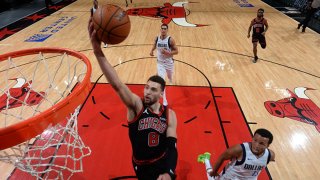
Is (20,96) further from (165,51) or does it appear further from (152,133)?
(152,133)

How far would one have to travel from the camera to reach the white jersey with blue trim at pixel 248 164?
114 inches

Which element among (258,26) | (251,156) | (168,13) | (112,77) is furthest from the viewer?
(168,13)

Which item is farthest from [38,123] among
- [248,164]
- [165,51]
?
[165,51]

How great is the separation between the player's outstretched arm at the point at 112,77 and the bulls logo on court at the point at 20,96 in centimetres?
→ 368

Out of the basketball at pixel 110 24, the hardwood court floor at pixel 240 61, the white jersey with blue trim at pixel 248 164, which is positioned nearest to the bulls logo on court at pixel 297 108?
the hardwood court floor at pixel 240 61

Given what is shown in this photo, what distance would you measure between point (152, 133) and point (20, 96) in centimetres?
450

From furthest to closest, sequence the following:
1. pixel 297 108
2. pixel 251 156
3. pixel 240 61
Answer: pixel 240 61, pixel 297 108, pixel 251 156

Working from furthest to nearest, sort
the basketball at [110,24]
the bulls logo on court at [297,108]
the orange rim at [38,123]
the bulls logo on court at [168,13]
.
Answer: the bulls logo on court at [168,13] → the bulls logo on court at [297,108] → the basketball at [110,24] → the orange rim at [38,123]

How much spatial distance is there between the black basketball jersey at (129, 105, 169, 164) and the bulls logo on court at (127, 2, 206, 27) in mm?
9476

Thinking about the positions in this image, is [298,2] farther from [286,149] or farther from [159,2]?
[286,149]

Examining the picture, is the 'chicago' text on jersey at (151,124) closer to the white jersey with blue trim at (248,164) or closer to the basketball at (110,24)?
the basketball at (110,24)

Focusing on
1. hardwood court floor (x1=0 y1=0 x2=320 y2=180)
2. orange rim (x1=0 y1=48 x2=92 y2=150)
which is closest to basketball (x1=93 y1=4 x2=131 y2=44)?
orange rim (x1=0 y1=48 x2=92 y2=150)

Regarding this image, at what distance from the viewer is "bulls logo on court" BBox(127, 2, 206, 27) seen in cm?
1194

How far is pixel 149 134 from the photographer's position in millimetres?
2533
